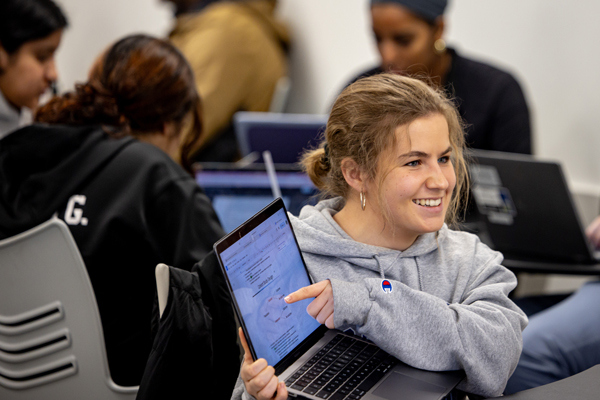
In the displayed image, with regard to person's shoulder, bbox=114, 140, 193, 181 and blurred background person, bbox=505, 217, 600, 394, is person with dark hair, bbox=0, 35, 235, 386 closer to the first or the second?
person's shoulder, bbox=114, 140, 193, 181

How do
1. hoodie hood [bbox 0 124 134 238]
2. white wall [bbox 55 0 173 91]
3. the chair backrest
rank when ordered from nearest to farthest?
1. the chair backrest
2. hoodie hood [bbox 0 124 134 238]
3. white wall [bbox 55 0 173 91]

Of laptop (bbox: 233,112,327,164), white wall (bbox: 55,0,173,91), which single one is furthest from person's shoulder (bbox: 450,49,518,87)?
white wall (bbox: 55,0,173,91)

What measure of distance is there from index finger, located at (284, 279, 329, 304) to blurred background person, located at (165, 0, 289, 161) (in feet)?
6.66

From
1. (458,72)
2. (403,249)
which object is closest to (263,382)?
(403,249)

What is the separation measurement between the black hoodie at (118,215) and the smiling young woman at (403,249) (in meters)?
0.30

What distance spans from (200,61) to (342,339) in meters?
2.23

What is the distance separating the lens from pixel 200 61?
299cm

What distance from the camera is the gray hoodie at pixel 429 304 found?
0.94 meters

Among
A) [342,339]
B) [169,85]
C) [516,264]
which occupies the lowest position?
[516,264]

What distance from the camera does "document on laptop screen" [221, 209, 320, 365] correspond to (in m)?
0.87

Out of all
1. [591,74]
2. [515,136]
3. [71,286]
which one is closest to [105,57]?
[71,286]

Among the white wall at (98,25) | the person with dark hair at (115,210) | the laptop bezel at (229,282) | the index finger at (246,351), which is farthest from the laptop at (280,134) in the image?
the white wall at (98,25)

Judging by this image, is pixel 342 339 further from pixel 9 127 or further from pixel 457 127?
pixel 9 127

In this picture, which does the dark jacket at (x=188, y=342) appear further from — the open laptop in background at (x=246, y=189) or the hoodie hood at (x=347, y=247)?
the open laptop in background at (x=246, y=189)
